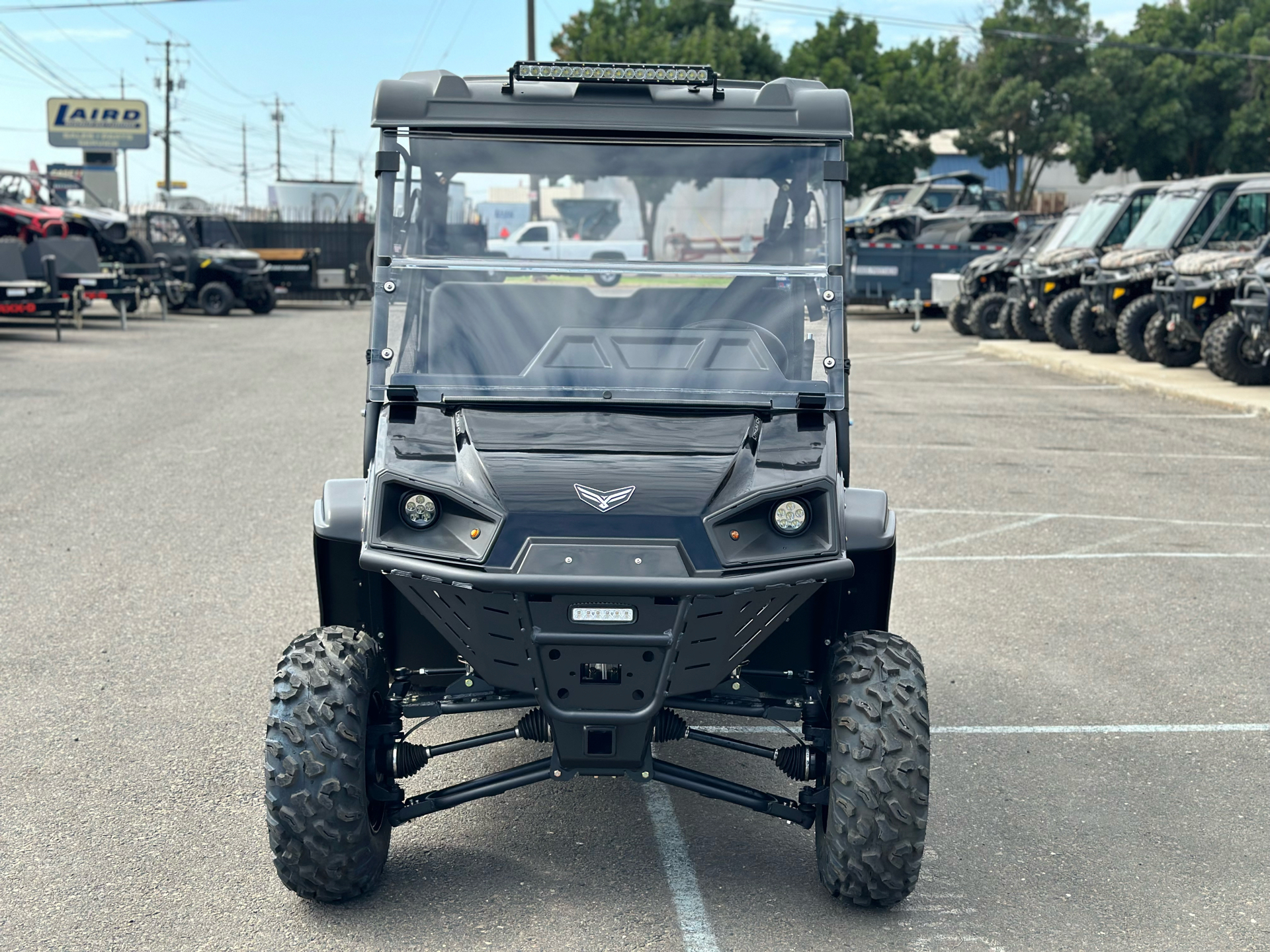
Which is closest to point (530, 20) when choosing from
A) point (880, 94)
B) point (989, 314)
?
point (880, 94)

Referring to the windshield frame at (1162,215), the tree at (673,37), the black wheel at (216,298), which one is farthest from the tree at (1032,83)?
the windshield frame at (1162,215)

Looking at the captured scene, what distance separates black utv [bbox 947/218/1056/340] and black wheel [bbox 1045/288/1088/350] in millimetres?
2025

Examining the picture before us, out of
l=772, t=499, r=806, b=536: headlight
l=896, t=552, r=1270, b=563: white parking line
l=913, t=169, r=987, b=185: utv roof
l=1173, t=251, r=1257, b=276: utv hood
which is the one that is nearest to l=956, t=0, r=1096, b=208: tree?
l=913, t=169, r=987, b=185: utv roof

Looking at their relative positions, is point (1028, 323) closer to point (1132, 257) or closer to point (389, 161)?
point (1132, 257)

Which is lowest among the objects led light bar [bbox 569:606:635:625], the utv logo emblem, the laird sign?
Result: led light bar [bbox 569:606:635:625]

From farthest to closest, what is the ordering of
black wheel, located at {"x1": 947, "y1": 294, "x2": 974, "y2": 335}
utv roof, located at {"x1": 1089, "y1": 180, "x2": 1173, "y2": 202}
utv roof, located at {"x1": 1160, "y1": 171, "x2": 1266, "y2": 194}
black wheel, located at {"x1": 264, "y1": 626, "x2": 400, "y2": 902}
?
black wheel, located at {"x1": 947, "y1": 294, "x2": 974, "y2": 335}
utv roof, located at {"x1": 1089, "y1": 180, "x2": 1173, "y2": 202}
utv roof, located at {"x1": 1160, "y1": 171, "x2": 1266, "y2": 194}
black wheel, located at {"x1": 264, "y1": 626, "x2": 400, "y2": 902}

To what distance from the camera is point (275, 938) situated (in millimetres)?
3654

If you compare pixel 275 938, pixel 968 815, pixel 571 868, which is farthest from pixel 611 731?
pixel 968 815

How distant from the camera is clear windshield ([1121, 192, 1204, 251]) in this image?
18328mm

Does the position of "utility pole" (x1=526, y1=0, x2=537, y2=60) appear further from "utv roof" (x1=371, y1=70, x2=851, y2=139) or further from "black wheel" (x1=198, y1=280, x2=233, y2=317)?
"utv roof" (x1=371, y1=70, x2=851, y2=139)

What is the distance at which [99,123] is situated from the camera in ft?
206

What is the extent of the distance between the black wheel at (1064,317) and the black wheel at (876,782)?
17.7 meters

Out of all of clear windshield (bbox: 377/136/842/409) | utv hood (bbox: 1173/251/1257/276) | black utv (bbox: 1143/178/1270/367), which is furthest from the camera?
black utv (bbox: 1143/178/1270/367)

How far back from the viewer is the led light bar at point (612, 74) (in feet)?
13.9
